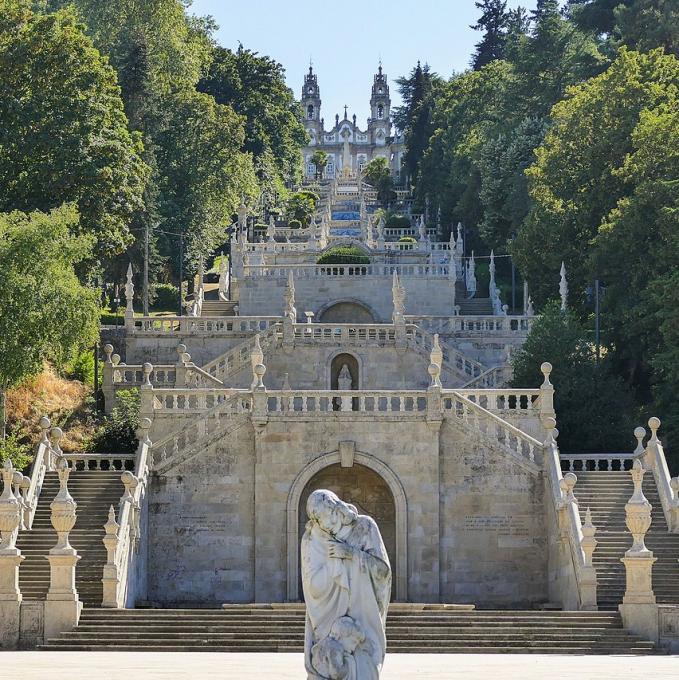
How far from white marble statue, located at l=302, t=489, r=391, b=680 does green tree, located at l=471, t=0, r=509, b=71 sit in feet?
326

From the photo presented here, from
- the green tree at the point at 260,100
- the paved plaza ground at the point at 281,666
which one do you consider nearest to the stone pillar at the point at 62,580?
the paved plaza ground at the point at 281,666

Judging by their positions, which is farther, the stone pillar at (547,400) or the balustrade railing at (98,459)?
the stone pillar at (547,400)

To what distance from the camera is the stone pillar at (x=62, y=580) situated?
3525cm

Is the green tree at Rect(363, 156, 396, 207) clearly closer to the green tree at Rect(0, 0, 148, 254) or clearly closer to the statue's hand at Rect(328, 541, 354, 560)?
the green tree at Rect(0, 0, 148, 254)

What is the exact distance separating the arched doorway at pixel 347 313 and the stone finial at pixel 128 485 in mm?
23480

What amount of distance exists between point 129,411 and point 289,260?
2497 centimetres

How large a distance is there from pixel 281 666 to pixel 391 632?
4.87 meters

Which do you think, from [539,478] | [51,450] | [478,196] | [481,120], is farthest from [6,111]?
[481,120]

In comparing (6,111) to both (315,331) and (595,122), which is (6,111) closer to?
(315,331)

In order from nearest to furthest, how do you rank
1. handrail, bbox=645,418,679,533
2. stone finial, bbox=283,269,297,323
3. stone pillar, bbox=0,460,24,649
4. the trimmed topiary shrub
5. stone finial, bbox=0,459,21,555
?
1. stone pillar, bbox=0,460,24,649
2. stone finial, bbox=0,459,21,555
3. handrail, bbox=645,418,679,533
4. stone finial, bbox=283,269,297,323
5. the trimmed topiary shrub

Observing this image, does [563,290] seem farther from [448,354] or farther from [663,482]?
[663,482]

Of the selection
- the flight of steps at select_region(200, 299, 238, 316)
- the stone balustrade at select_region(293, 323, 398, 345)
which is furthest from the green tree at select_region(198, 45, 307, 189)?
the stone balustrade at select_region(293, 323, 398, 345)

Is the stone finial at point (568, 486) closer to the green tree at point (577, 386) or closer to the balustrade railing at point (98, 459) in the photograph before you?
the green tree at point (577, 386)

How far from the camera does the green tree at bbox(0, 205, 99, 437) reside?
44.3 metres
